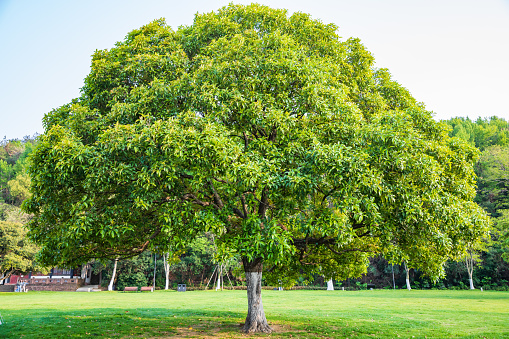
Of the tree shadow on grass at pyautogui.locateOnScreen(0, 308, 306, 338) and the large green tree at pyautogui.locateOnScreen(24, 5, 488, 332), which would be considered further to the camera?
the tree shadow on grass at pyautogui.locateOnScreen(0, 308, 306, 338)

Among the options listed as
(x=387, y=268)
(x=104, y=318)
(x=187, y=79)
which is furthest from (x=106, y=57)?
(x=387, y=268)

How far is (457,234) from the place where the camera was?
987 cm

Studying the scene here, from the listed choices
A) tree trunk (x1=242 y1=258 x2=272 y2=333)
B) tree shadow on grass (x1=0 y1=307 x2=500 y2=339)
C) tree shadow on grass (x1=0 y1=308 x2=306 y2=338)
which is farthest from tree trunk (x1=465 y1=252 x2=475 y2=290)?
tree trunk (x1=242 y1=258 x2=272 y2=333)

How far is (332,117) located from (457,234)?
494 cm

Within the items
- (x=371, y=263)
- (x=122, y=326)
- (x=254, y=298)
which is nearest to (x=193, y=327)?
(x=122, y=326)

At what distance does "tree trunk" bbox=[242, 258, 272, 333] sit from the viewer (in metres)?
12.1

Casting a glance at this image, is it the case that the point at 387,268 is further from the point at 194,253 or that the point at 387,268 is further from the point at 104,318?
the point at 104,318

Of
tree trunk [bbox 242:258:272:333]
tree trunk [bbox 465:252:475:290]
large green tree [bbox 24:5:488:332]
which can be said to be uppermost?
large green tree [bbox 24:5:488:332]

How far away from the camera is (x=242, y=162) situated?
895 cm

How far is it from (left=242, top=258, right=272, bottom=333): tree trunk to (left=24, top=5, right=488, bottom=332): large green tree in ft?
0.19

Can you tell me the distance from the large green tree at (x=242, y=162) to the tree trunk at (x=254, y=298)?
6 centimetres

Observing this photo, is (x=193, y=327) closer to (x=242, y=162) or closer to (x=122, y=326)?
(x=122, y=326)

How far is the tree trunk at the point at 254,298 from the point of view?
12.1 metres

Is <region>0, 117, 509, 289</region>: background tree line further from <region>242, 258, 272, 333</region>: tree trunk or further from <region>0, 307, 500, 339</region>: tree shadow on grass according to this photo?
<region>242, 258, 272, 333</region>: tree trunk
